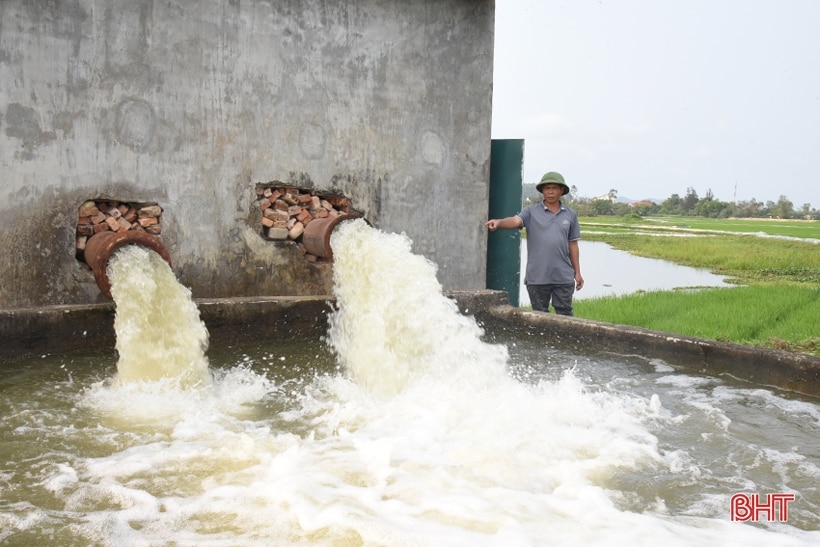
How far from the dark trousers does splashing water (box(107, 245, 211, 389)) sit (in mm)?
2672

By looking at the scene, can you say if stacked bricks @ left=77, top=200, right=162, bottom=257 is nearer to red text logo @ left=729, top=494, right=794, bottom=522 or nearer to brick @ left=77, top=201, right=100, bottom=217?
brick @ left=77, top=201, right=100, bottom=217

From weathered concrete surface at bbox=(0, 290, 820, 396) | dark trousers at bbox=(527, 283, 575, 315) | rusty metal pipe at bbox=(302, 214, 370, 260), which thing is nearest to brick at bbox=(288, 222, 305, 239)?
rusty metal pipe at bbox=(302, 214, 370, 260)

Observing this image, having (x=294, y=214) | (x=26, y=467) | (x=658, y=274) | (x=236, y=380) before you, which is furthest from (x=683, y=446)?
(x=658, y=274)

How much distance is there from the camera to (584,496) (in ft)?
8.02

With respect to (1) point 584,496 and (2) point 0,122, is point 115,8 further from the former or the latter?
(1) point 584,496

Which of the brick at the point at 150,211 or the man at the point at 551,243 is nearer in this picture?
the brick at the point at 150,211

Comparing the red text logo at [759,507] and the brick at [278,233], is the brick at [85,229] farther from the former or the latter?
the red text logo at [759,507]

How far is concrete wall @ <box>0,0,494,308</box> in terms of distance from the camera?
14.5 ft

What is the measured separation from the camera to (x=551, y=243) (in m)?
5.51

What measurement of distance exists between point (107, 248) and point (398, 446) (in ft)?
7.28

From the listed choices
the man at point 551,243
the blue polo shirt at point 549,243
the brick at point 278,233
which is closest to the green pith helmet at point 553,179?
the man at point 551,243

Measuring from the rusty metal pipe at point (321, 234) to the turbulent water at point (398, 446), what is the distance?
54cm

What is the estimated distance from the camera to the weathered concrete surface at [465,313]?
3820 millimetres

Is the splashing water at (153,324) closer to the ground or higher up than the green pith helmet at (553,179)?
closer to the ground
